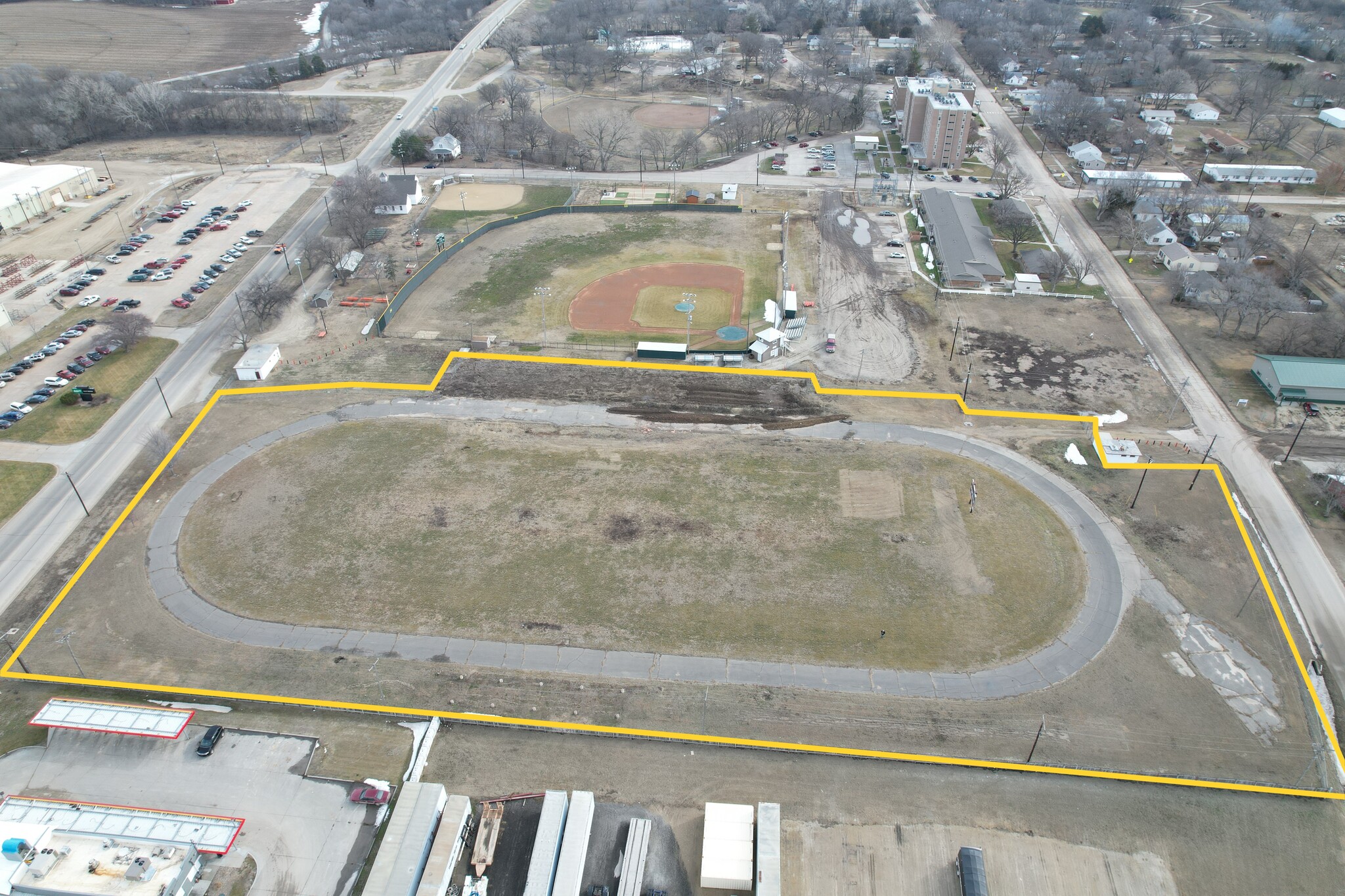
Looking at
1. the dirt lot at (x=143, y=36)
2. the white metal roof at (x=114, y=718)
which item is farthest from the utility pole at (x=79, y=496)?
the dirt lot at (x=143, y=36)

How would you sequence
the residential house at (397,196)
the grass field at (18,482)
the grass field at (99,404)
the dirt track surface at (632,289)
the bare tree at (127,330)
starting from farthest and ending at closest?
1. the residential house at (397,196)
2. the dirt track surface at (632,289)
3. the bare tree at (127,330)
4. the grass field at (99,404)
5. the grass field at (18,482)

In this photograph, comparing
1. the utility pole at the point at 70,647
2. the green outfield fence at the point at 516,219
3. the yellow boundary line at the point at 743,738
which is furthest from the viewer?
the green outfield fence at the point at 516,219

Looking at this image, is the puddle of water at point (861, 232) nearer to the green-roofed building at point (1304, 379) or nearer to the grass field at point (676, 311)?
the grass field at point (676, 311)

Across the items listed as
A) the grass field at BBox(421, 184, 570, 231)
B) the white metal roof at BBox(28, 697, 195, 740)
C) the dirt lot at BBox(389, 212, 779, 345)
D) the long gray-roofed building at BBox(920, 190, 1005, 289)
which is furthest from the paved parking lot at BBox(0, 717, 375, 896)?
the long gray-roofed building at BBox(920, 190, 1005, 289)

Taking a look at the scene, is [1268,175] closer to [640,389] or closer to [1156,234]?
[1156,234]

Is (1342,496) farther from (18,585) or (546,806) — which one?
(18,585)

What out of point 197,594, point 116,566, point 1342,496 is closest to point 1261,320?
point 1342,496

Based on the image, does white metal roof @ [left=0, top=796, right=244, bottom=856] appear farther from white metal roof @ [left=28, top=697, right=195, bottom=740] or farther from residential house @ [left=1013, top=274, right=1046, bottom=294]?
residential house @ [left=1013, top=274, right=1046, bottom=294]
